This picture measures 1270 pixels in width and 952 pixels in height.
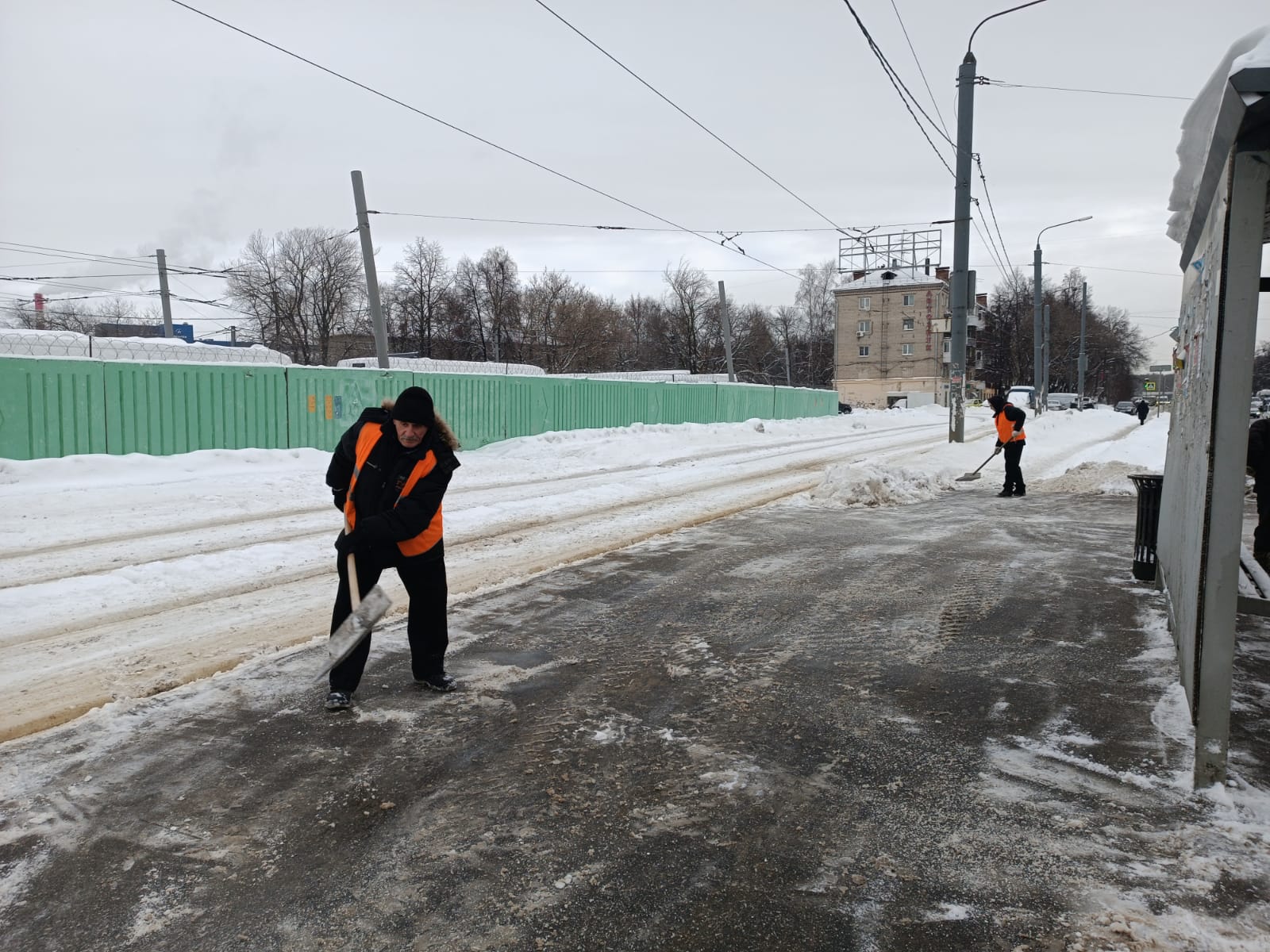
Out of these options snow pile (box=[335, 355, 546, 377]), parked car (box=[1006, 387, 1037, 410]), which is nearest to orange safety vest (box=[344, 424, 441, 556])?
snow pile (box=[335, 355, 546, 377])

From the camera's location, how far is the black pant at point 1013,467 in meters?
13.8

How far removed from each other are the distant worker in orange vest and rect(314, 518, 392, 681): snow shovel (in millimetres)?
71

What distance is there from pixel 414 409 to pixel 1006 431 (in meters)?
11.9

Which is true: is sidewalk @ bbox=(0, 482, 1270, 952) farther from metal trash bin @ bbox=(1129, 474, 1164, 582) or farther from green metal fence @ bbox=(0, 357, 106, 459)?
green metal fence @ bbox=(0, 357, 106, 459)

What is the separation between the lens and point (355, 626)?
4.52 metres

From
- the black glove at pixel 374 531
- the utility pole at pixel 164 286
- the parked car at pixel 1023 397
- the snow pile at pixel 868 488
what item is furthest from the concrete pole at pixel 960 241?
the parked car at pixel 1023 397

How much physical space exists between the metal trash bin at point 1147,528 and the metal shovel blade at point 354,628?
20.7 feet

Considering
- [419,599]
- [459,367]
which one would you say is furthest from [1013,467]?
[459,367]

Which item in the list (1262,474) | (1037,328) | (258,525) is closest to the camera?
(1262,474)

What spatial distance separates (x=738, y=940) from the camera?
2.69m

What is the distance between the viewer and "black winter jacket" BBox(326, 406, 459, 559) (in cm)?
455

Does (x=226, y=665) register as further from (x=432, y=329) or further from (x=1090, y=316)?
(x=1090, y=316)

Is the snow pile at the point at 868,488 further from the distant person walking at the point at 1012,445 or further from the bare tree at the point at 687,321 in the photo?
the bare tree at the point at 687,321

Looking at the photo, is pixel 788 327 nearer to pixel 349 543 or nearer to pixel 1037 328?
pixel 1037 328
